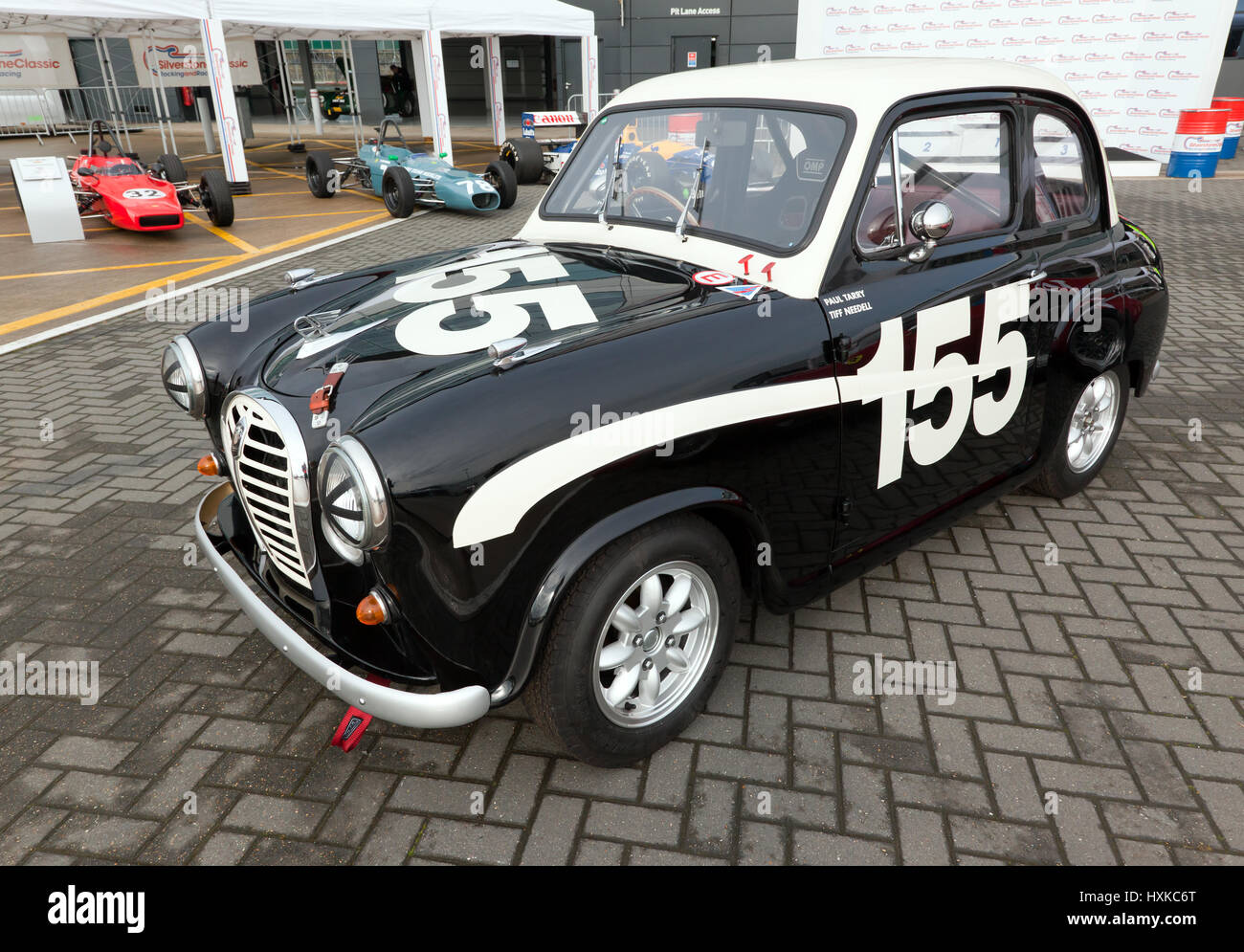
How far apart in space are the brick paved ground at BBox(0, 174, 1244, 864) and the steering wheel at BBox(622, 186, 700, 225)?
164cm

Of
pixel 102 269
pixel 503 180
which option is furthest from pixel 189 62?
pixel 102 269

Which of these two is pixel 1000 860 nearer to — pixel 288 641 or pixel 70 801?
pixel 288 641

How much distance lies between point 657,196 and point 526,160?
39.7 ft

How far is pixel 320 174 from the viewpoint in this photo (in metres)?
13.8

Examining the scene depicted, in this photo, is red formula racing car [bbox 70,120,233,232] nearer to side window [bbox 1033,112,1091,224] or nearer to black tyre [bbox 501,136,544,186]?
black tyre [bbox 501,136,544,186]

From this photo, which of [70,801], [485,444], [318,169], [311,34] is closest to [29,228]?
[318,169]

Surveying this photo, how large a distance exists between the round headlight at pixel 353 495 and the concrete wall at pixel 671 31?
26604 mm

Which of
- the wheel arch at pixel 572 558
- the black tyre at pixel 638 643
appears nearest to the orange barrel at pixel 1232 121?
the black tyre at pixel 638 643

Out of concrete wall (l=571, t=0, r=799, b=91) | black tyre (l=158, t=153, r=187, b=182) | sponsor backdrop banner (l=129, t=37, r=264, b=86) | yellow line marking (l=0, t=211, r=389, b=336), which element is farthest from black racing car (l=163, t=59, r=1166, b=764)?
concrete wall (l=571, t=0, r=799, b=91)

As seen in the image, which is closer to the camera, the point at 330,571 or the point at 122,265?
the point at 330,571

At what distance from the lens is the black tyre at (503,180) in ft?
41.5

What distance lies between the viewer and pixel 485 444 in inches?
80.7

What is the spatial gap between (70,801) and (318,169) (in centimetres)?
1326

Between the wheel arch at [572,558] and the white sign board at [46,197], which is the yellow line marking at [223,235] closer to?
the white sign board at [46,197]
